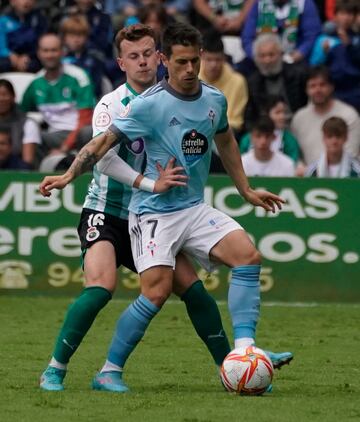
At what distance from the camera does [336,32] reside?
16.3 meters

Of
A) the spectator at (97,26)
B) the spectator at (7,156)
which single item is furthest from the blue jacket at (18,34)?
the spectator at (7,156)

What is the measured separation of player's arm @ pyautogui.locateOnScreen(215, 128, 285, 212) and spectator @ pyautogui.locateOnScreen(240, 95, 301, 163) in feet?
21.6

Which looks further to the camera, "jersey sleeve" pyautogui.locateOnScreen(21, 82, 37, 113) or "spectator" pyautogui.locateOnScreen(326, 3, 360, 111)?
"spectator" pyautogui.locateOnScreen(326, 3, 360, 111)

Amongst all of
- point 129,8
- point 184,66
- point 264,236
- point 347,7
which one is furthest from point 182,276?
point 129,8

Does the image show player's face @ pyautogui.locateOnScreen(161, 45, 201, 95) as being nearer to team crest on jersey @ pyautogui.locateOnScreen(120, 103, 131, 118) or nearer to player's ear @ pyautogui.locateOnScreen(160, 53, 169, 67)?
player's ear @ pyautogui.locateOnScreen(160, 53, 169, 67)

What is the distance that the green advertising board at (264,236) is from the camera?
12.8m

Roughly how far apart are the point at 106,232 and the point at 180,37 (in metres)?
1.26

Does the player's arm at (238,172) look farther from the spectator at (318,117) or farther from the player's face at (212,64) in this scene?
the player's face at (212,64)

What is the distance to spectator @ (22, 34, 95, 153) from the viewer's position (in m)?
15.1

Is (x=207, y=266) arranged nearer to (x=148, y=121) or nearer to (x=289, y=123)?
(x=148, y=121)

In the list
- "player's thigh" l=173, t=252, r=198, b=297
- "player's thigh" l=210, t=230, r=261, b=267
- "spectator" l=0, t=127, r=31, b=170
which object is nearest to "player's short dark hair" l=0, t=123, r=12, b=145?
"spectator" l=0, t=127, r=31, b=170

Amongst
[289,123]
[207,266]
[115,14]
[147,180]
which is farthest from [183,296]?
[115,14]

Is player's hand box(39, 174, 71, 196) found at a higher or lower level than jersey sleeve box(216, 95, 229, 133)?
lower

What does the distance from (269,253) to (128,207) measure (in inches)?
208
